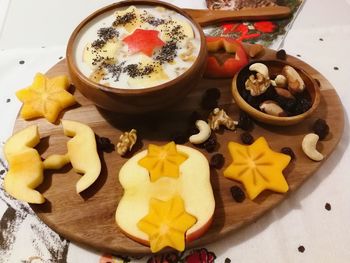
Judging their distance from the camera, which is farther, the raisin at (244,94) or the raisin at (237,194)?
the raisin at (244,94)

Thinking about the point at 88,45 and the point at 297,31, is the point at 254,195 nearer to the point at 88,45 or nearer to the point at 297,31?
the point at 88,45

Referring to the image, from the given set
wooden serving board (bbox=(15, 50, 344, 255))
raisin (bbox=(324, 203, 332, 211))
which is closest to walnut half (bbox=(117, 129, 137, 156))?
wooden serving board (bbox=(15, 50, 344, 255))

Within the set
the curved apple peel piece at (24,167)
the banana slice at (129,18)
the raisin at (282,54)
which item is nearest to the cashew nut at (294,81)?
the raisin at (282,54)

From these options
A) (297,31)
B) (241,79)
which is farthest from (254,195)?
(297,31)

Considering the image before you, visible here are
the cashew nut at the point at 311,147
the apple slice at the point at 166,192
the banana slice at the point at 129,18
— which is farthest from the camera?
the banana slice at the point at 129,18

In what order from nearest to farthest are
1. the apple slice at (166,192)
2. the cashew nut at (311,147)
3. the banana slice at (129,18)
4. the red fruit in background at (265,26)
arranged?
the apple slice at (166,192) < the cashew nut at (311,147) < the banana slice at (129,18) < the red fruit in background at (265,26)

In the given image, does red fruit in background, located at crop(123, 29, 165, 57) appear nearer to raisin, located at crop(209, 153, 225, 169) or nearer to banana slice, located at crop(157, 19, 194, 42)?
banana slice, located at crop(157, 19, 194, 42)

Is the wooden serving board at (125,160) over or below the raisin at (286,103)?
below

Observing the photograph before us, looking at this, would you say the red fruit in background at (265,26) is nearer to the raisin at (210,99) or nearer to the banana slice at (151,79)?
the raisin at (210,99)
